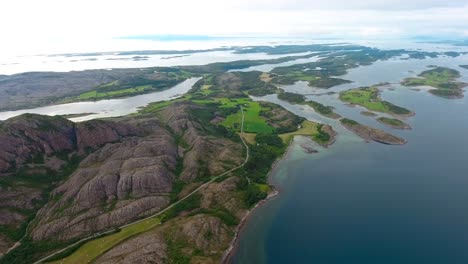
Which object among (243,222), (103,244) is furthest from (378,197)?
(103,244)

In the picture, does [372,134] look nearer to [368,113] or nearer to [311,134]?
[311,134]

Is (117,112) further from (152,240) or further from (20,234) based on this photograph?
(152,240)

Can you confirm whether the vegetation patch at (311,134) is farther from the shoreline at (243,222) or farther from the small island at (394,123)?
the small island at (394,123)

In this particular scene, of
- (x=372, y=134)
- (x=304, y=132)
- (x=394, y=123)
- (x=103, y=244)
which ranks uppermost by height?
(x=394, y=123)

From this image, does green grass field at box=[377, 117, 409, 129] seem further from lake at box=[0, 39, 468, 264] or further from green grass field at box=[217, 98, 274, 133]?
green grass field at box=[217, 98, 274, 133]

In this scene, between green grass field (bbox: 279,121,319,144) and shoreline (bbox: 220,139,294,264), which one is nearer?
shoreline (bbox: 220,139,294,264)

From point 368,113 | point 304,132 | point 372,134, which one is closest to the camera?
point 372,134

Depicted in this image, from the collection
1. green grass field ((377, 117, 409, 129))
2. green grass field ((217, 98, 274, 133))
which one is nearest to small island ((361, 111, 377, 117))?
green grass field ((377, 117, 409, 129))
